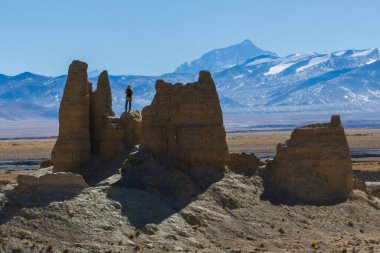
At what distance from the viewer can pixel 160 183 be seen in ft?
112

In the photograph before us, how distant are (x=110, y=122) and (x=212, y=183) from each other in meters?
4.92

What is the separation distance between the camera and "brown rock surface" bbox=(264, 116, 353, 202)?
37.6m

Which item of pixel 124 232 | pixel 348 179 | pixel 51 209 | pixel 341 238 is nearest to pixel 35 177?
pixel 51 209

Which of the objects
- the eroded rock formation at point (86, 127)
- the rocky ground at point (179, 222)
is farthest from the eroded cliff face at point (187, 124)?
the rocky ground at point (179, 222)

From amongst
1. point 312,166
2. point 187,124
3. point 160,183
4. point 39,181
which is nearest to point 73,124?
point 160,183

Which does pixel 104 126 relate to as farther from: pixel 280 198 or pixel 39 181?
pixel 280 198

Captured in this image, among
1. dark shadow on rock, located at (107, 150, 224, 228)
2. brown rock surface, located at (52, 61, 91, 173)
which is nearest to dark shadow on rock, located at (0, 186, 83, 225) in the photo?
dark shadow on rock, located at (107, 150, 224, 228)

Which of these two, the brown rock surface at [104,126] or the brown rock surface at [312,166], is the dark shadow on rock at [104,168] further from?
the brown rock surface at [312,166]

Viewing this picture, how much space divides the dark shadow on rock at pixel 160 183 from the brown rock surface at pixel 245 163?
1907 mm

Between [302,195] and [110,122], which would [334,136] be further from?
[110,122]

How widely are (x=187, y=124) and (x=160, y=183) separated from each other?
299 centimetres

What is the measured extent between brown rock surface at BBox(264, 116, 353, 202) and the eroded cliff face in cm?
285

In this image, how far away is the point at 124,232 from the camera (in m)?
29.7

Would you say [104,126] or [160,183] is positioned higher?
[104,126]
